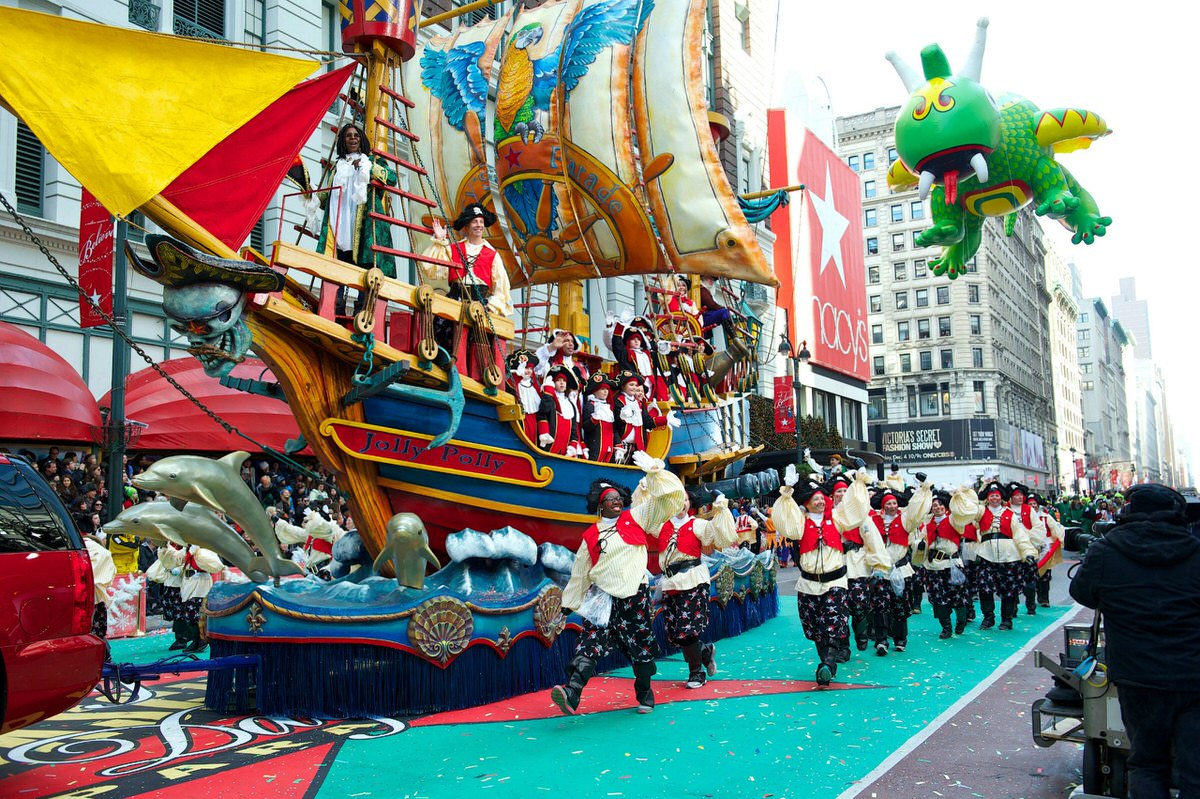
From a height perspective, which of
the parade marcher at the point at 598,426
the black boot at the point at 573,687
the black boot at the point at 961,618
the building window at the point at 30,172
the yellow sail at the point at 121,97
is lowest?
the black boot at the point at 961,618

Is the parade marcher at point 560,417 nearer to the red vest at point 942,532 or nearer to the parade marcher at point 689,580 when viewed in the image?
the parade marcher at point 689,580

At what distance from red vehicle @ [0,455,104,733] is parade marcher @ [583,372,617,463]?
587 cm

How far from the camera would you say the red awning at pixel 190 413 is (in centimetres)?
1409

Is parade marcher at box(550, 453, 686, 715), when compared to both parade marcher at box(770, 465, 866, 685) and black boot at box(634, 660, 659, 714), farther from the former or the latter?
parade marcher at box(770, 465, 866, 685)

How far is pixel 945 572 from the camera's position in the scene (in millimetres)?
11461

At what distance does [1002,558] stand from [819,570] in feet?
14.0

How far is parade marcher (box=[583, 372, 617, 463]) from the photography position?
10.6 metres

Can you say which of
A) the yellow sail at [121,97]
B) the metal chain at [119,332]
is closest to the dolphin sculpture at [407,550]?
the metal chain at [119,332]

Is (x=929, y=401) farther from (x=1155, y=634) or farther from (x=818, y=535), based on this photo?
(x=1155, y=634)

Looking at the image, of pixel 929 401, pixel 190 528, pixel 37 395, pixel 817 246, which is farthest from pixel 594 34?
pixel 929 401

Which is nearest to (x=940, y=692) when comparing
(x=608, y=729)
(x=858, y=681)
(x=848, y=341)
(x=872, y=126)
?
(x=858, y=681)

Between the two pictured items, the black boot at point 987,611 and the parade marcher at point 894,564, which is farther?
the black boot at point 987,611

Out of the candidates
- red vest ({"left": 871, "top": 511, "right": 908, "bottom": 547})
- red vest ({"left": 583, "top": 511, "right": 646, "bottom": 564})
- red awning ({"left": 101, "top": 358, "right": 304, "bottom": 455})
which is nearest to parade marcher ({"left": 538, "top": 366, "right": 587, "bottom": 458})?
red vest ({"left": 583, "top": 511, "right": 646, "bottom": 564})

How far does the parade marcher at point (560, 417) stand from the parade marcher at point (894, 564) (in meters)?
3.07
